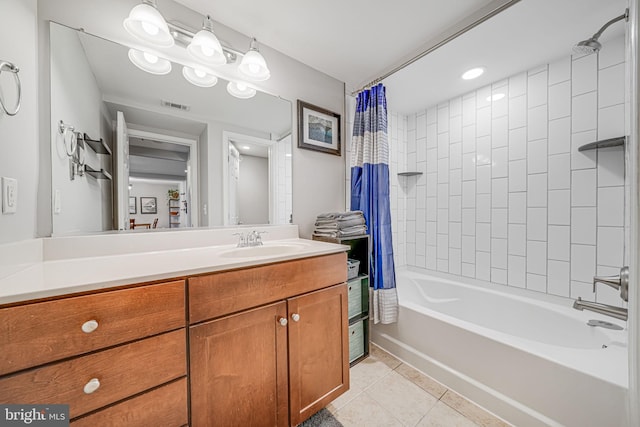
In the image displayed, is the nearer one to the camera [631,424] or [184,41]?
[631,424]

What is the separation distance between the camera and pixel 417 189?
2.50 m

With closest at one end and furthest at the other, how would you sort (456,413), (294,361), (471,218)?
(294,361)
(456,413)
(471,218)

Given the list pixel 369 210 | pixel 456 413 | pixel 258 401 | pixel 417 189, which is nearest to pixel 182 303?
pixel 258 401

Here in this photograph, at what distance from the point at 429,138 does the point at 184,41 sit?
2.20 m

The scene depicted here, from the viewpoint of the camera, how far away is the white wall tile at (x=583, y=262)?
1.49 meters

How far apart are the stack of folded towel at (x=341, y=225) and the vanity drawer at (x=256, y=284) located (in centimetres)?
34

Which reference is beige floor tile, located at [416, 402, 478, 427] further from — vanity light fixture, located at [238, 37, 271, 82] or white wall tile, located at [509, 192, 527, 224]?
vanity light fixture, located at [238, 37, 271, 82]

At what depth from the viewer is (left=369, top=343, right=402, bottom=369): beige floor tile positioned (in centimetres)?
162

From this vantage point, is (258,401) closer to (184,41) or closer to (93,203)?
(93,203)

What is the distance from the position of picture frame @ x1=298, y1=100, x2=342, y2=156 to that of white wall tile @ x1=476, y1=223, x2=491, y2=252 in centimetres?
142

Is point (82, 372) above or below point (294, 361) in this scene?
above

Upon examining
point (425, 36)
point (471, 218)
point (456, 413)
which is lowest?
point (456, 413)

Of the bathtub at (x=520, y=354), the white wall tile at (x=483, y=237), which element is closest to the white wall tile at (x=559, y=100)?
the white wall tile at (x=483, y=237)

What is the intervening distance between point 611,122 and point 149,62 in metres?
2.71
